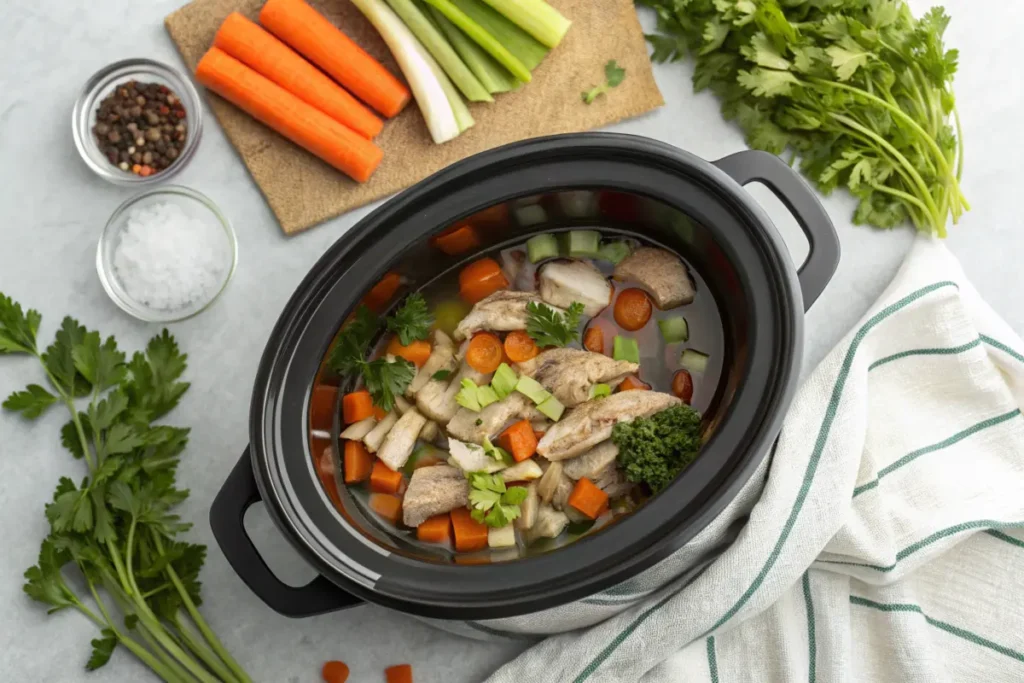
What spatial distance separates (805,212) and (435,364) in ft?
3.05

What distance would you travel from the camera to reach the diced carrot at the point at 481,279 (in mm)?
2102

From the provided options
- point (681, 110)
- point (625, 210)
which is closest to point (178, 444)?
point (625, 210)

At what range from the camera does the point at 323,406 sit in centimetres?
195

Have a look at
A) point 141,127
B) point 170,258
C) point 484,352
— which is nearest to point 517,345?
point 484,352

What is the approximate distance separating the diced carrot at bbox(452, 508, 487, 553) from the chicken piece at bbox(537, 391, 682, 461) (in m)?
0.23

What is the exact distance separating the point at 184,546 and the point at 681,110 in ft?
5.94

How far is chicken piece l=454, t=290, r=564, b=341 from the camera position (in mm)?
2020

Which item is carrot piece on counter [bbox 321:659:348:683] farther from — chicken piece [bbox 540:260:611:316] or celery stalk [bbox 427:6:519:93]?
celery stalk [bbox 427:6:519:93]

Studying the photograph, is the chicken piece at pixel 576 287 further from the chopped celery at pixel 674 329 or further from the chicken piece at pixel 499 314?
the chopped celery at pixel 674 329

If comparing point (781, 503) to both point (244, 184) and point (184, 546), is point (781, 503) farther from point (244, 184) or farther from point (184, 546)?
point (244, 184)

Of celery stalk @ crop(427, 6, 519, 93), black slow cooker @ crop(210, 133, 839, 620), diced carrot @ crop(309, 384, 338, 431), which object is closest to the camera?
black slow cooker @ crop(210, 133, 839, 620)

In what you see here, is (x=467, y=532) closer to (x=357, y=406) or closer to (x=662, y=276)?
(x=357, y=406)

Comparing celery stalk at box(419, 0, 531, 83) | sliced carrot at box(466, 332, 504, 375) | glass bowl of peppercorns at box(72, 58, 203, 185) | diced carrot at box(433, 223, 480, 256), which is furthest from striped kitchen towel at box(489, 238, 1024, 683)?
glass bowl of peppercorns at box(72, 58, 203, 185)

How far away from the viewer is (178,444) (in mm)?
2230
